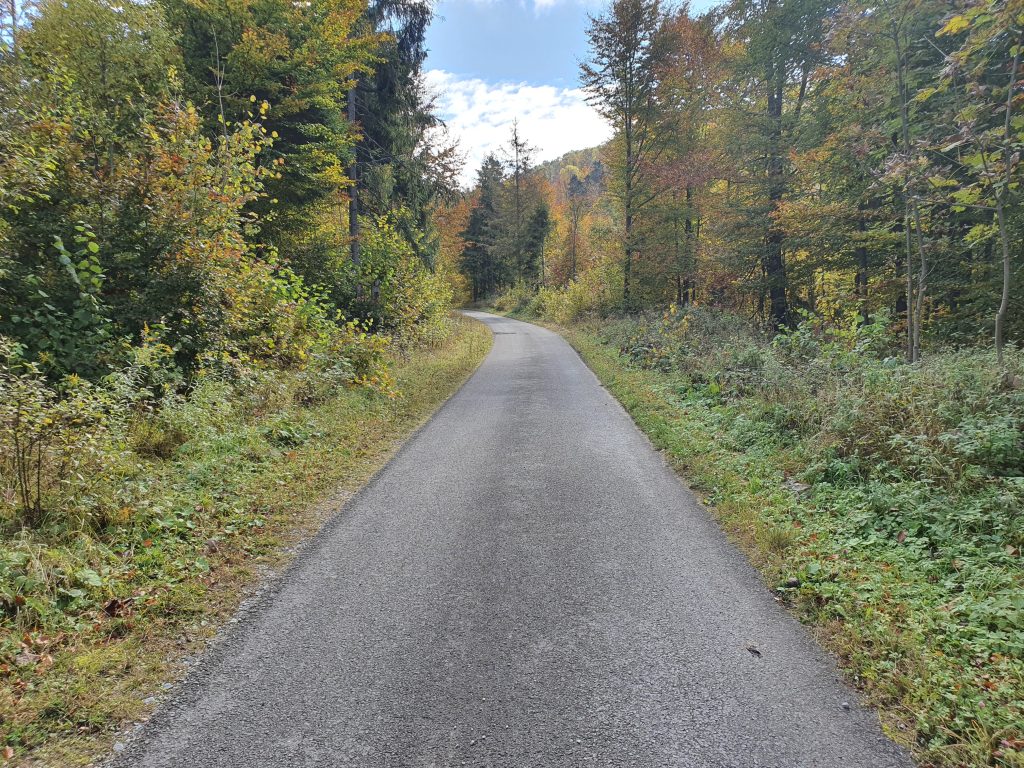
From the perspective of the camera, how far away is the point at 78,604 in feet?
9.78

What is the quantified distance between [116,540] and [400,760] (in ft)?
9.44

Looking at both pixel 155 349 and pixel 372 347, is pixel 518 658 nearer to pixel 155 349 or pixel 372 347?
pixel 155 349

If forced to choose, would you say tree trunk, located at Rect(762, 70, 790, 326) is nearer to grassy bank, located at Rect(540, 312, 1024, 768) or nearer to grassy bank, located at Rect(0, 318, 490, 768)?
grassy bank, located at Rect(540, 312, 1024, 768)

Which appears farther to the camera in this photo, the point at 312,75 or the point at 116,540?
the point at 312,75

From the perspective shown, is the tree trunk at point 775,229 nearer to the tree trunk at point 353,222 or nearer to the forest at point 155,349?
the forest at point 155,349

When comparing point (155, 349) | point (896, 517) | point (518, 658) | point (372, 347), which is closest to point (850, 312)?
point (896, 517)

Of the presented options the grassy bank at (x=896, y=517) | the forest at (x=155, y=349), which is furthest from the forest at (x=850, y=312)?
the forest at (x=155, y=349)

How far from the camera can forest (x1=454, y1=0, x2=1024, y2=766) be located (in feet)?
9.95

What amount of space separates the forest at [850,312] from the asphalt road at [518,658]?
449 mm

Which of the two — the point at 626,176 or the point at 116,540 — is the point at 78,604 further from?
the point at 626,176

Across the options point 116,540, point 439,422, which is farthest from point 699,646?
point 439,422

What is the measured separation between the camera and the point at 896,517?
403 centimetres

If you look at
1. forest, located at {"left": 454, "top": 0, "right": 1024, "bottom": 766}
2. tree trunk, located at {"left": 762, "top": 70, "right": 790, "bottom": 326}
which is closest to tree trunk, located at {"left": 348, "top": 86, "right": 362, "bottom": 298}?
forest, located at {"left": 454, "top": 0, "right": 1024, "bottom": 766}

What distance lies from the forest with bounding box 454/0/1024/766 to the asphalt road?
449mm
